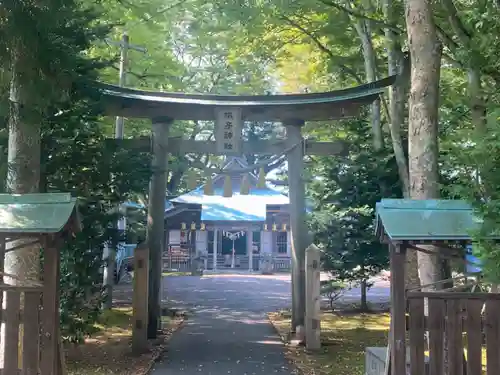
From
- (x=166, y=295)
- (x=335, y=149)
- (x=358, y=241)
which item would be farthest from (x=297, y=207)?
(x=166, y=295)

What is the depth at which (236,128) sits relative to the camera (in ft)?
35.3

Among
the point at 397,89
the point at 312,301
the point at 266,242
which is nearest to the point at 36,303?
the point at 312,301

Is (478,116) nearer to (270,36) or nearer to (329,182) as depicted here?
(329,182)

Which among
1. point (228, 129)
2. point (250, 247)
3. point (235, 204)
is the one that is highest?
point (228, 129)

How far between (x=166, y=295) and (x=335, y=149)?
1091 centimetres

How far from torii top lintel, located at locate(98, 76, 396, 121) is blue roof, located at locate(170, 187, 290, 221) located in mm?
19196

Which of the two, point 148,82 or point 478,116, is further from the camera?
point 148,82

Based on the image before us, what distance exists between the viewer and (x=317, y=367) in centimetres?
884

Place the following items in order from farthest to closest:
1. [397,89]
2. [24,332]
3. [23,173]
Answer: [397,89] → [23,173] → [24,332]

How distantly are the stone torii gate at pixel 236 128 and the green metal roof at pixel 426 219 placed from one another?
16.8 feet

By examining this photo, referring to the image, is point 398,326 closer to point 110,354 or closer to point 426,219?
point 426,219

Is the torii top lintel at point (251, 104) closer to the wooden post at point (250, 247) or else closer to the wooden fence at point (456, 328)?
the wooden fence at point (456, 328)

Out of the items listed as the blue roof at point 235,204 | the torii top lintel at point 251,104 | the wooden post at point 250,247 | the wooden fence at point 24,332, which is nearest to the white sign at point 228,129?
the torii top lintel at point 251,104

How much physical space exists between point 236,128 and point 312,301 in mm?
3760
